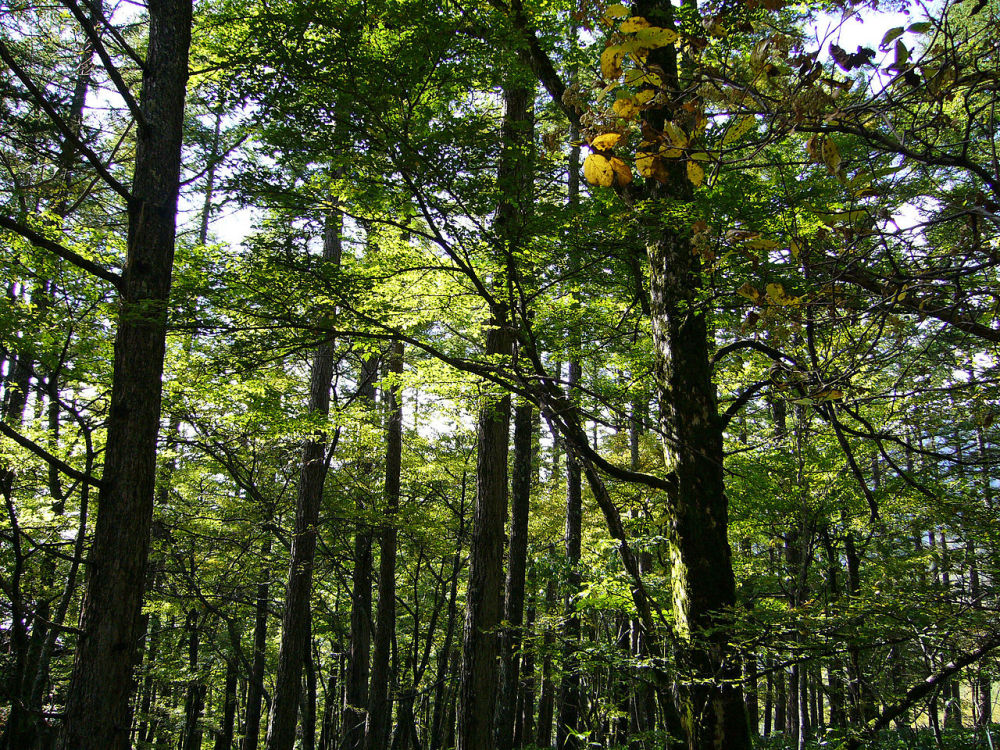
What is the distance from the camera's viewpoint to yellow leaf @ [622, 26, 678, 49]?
1.31 meters

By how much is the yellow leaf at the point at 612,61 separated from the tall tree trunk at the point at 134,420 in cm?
364

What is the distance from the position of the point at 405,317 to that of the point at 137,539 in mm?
2716

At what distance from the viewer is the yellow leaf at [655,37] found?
1.31m

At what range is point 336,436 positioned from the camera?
9383 millimetres

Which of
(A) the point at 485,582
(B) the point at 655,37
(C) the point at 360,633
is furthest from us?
(C) the point at 360,633

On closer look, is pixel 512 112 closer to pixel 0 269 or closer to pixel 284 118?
pixel 284 118

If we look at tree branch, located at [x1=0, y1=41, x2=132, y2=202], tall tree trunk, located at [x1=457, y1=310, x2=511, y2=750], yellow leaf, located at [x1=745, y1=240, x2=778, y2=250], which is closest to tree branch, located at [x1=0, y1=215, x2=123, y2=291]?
tree branch, located at [x1=0, y1=41, x2=132, y2=202]

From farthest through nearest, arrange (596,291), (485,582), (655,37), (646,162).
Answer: (596,291), (485,582), (646,162), (655,37)

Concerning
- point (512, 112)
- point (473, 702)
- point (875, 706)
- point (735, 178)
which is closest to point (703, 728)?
point (473, 702)

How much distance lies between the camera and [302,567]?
342 inches

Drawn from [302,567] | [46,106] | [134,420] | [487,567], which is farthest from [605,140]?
[302,567]

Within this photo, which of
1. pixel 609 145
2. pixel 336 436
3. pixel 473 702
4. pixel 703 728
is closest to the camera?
pixel 609 145

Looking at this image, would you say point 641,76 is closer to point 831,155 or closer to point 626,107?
point 626,107

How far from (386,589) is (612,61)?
10307 millimetres
